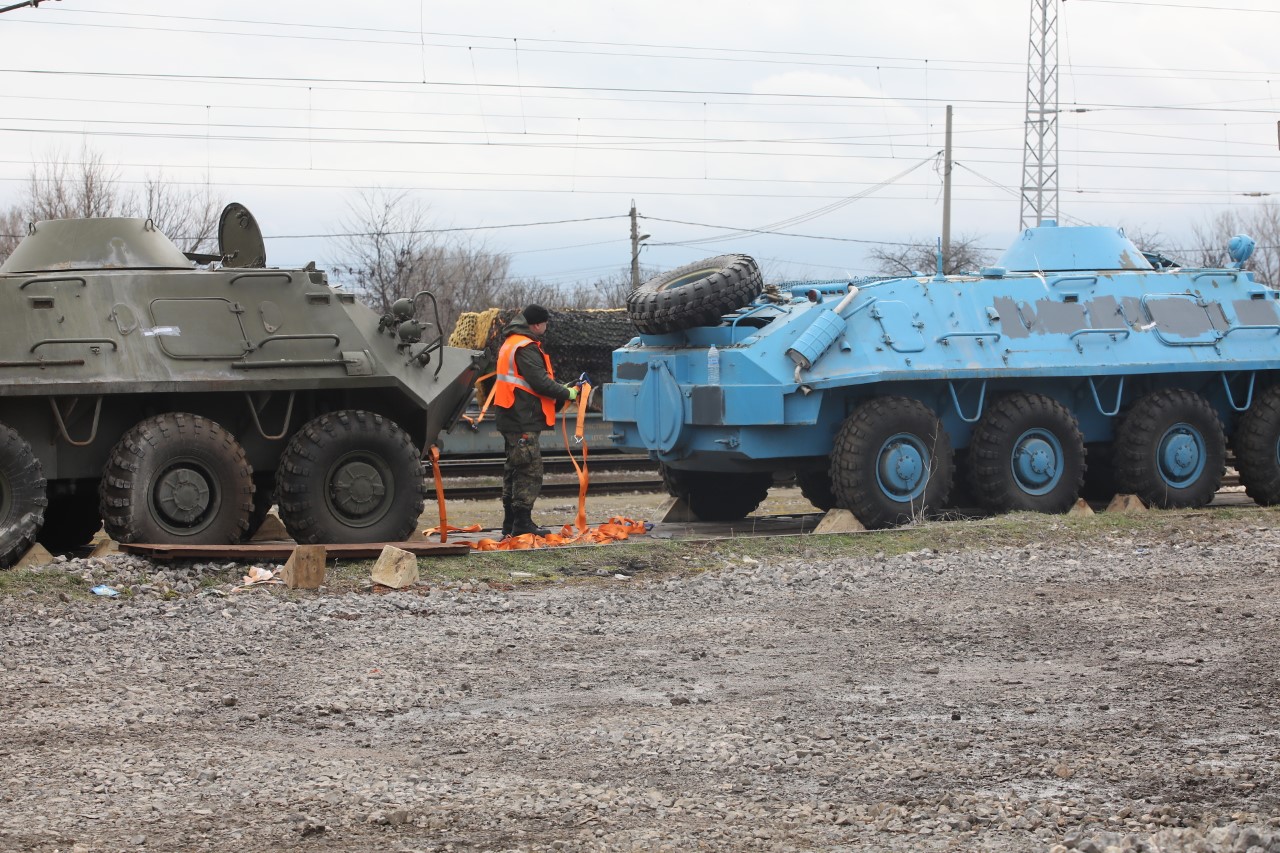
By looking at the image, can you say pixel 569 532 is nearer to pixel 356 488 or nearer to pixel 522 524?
pixel 522 524

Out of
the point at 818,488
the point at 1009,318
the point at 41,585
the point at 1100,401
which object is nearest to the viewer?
the point at 41,585

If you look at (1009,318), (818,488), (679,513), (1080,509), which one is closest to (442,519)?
(679,513)

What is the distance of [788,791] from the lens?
5562 mm

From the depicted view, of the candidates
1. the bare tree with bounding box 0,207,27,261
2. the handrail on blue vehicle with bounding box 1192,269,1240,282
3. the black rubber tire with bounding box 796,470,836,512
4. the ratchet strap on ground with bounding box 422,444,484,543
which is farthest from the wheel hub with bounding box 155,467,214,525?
the bare tree with bounding box 0,207,27,261

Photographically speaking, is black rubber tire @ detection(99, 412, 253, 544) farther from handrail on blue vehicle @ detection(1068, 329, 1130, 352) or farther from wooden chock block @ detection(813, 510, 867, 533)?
handrail on blue vehicle @ detection(1068, 329, 1130, 352)

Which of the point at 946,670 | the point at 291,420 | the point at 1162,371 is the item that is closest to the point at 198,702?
the point at 946,670

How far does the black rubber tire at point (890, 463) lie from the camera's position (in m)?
12.9

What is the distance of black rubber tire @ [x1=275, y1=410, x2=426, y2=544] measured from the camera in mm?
11484

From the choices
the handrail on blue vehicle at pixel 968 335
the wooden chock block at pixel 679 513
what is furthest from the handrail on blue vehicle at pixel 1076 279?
the wooden chock block at pixel 679 513

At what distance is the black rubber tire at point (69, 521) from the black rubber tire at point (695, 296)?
4.59 metres

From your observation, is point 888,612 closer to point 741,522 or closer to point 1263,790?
point 1263,790

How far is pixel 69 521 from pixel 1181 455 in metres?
9.36

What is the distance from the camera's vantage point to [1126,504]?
14.3 metres

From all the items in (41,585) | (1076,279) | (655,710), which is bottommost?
(655,710)
